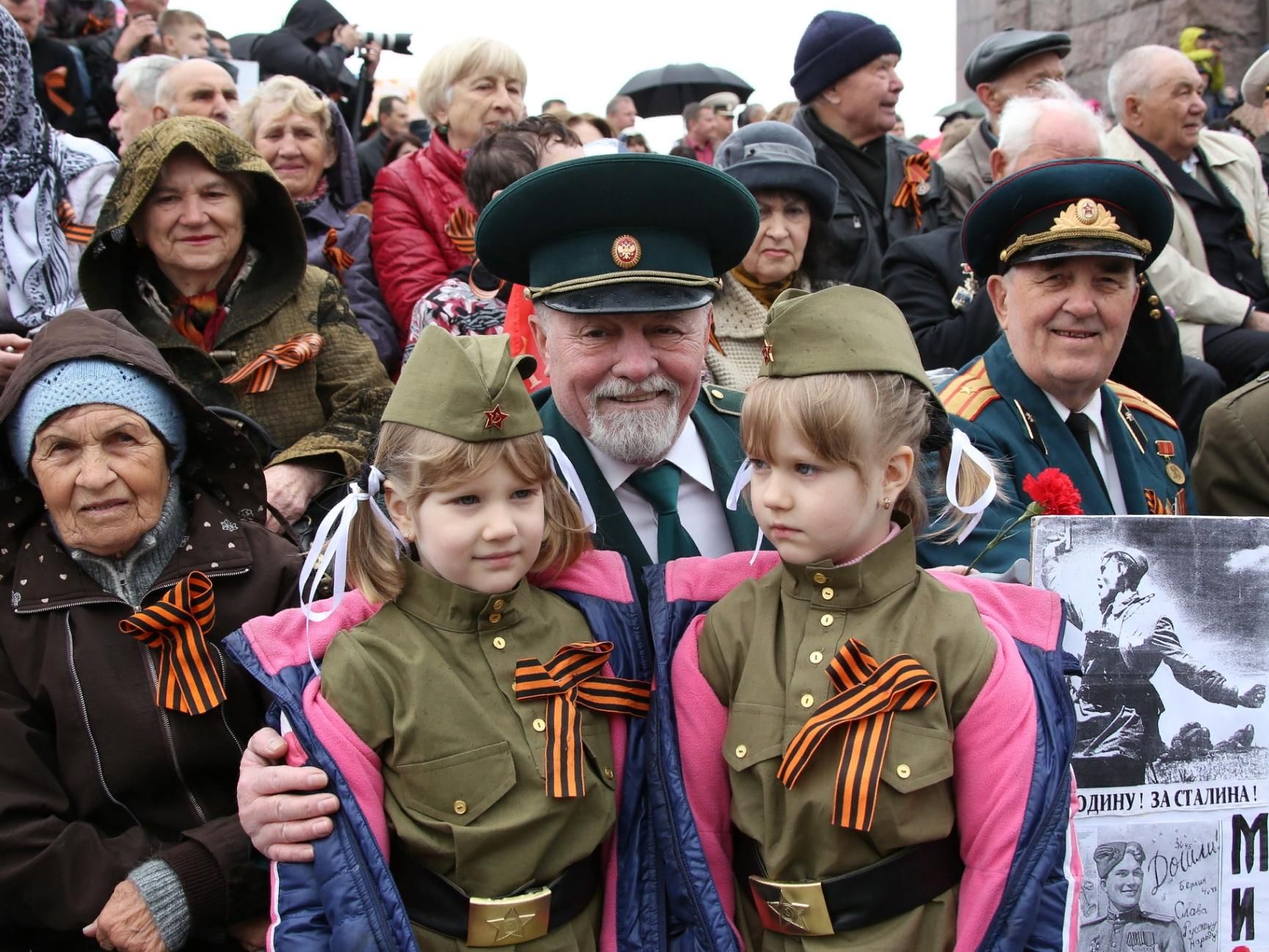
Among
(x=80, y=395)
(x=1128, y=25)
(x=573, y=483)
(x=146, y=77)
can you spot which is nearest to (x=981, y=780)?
(x=573, y=483)

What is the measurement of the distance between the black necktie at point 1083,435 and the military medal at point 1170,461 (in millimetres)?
236

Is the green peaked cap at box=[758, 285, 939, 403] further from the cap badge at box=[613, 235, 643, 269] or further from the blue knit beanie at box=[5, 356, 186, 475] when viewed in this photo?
the blue knit beanie at box=[5, 356, 186, 475]

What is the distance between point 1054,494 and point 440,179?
367 centimetres

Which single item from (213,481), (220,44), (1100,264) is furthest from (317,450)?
(220,44)

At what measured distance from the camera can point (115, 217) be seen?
3.95 metres

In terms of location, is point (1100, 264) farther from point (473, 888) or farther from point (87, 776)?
point (87, 776)

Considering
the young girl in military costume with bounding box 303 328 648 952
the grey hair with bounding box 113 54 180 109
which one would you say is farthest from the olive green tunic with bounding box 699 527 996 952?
the grey hair with bounding box 113 54 180 109

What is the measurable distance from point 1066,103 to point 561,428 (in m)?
2.65

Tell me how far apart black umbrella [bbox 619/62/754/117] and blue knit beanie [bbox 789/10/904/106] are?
6.47m

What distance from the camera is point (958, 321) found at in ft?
15.8

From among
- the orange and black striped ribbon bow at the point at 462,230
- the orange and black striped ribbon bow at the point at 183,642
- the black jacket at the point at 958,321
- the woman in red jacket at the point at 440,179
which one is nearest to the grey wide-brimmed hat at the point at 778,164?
the black jacket at the point at 958,321

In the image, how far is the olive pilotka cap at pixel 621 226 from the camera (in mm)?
2986

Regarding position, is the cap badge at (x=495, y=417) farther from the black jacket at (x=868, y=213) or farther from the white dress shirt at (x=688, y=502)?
the black jacket at (x=868, y=213)

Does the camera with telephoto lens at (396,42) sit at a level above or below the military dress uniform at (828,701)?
above
